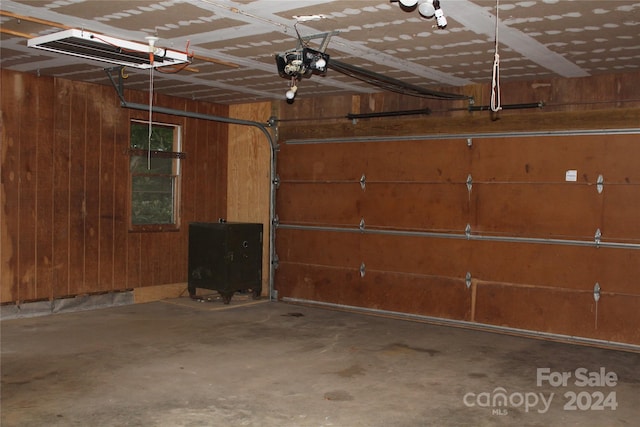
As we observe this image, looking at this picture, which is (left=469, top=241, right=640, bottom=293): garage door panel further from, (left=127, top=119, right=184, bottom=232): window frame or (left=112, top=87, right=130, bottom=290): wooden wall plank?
(left=112, top=87, right=130, bottom=290): wooden wall plank

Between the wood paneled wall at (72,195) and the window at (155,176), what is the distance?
0.36ft

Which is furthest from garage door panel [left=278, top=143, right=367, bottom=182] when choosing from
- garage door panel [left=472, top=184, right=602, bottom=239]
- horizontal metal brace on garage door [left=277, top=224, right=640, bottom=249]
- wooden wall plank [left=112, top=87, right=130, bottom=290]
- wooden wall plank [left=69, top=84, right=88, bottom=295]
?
wooden wall plank [left=69, top=84, right=88, bottom=295]

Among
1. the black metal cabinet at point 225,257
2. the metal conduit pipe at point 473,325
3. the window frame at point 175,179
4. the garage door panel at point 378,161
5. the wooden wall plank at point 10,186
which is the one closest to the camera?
the metal conduit pipe at point 473,325

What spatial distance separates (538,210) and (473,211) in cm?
63

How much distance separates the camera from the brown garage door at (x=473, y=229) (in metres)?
5.58

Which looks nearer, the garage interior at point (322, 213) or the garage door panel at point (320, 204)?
the garage interior at point (322, 213)

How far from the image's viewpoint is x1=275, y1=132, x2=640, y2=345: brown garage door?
558 centimetres

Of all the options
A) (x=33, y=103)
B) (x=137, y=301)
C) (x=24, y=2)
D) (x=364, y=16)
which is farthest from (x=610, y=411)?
(x=33, y=103)

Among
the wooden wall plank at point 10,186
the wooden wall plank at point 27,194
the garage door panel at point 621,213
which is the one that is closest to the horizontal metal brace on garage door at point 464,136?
the garage door panel at point 621,213

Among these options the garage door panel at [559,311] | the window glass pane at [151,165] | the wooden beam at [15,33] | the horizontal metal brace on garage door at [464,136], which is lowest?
the garage door panel at [559,311]

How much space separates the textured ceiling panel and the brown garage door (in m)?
0.82

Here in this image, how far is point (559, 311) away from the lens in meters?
5.81

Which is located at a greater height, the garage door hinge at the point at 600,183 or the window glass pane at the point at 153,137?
the window glass pane at the point at 153,137

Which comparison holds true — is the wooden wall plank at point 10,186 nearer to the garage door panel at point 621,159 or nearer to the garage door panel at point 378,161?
the garage door panel at point 378,161
